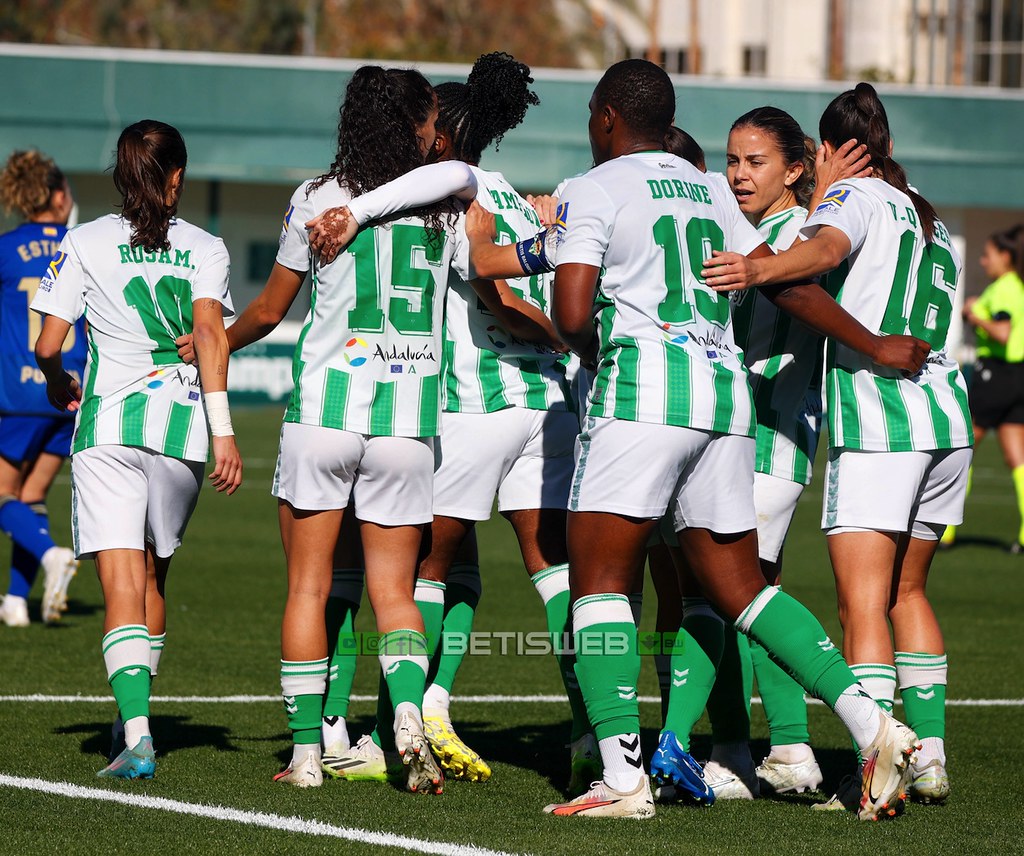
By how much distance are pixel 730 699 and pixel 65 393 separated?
Answer: 8.42ft

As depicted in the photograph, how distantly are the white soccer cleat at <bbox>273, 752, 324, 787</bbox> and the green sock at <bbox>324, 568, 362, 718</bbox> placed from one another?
30 cm

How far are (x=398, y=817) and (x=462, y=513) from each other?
1.15 meters

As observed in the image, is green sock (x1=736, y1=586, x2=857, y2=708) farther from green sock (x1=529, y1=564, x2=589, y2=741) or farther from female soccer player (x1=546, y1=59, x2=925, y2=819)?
green sock (x1=529, y1=564, x2=589, y2=741)

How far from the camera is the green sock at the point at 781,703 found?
5.49 m

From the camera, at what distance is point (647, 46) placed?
184 ft

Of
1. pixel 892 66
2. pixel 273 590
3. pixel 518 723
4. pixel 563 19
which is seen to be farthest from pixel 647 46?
pixel 518 723

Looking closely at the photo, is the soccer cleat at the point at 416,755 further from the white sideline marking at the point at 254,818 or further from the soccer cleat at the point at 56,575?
the soccer cleat at the point at 56,575

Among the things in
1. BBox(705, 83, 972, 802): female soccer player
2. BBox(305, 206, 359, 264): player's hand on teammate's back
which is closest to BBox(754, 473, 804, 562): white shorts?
BBox(705, 83, 972, 802): female soccer player

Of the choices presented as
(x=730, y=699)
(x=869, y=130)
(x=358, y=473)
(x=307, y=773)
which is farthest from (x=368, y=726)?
(x=869, y=130)

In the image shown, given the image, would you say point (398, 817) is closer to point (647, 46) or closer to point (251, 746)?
point (251, 746)

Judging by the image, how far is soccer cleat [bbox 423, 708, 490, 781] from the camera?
5.41 m

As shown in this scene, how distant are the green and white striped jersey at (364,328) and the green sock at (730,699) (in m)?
1.31

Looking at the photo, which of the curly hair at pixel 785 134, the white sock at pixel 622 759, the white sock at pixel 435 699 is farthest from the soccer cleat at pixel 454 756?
the curly hair at pixel 785 134

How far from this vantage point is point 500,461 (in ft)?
18.1
